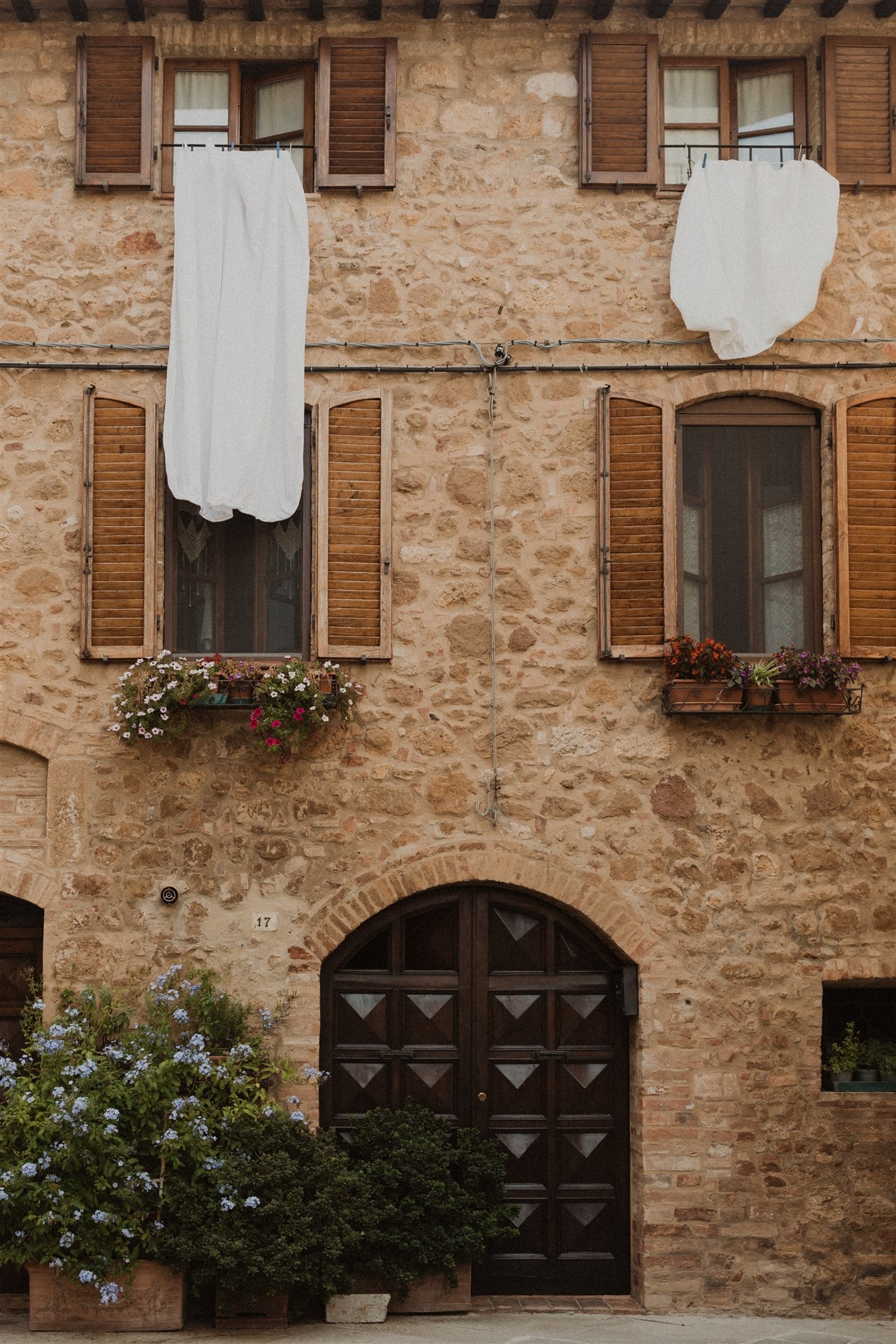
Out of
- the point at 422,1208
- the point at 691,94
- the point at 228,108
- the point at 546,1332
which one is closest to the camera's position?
the point at 546,1332

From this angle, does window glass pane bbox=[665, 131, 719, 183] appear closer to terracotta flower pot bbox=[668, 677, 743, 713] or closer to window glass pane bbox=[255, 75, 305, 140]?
window glass pane bbox=[255, 75, 305, 140]

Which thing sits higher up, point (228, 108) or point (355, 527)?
point (228, 108)

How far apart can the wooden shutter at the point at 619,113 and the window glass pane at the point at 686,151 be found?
15 cm

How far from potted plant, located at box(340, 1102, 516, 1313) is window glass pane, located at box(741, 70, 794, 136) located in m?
6.25

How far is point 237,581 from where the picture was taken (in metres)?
8.89

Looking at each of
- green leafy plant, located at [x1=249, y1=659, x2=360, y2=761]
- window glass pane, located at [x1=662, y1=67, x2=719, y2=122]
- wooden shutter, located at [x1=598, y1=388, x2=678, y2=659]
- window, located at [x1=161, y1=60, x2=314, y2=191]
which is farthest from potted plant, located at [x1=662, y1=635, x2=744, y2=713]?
window, located at [x1=161, y1=60, x2=314, y2=191]

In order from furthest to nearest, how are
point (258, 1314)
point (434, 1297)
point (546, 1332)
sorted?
point (434, 1297)
point (546, 1332)
point (258, 1314)

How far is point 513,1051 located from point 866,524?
3723 millimetres

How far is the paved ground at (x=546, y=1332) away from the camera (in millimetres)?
7645

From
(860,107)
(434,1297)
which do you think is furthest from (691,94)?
(434,1297)

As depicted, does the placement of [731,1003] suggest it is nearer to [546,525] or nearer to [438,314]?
[546,525]

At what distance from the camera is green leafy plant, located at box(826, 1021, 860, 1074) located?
868cm

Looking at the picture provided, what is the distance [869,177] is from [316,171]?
3302mm

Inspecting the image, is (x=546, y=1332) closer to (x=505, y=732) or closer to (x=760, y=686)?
(x=505, y=732)
